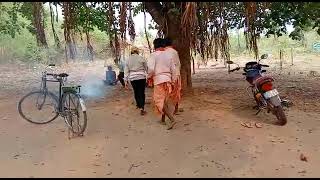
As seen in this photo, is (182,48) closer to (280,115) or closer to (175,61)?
(175,61)

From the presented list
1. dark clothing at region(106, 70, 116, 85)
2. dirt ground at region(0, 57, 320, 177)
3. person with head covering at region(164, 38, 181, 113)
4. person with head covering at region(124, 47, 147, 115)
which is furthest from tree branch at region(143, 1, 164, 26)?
dark clothing at region(106, 70, 116, 85)

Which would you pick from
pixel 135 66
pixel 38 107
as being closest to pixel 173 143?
pixel 135 66

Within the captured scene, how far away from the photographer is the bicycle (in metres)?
6.99

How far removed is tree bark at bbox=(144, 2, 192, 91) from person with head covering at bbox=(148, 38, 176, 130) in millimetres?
1136

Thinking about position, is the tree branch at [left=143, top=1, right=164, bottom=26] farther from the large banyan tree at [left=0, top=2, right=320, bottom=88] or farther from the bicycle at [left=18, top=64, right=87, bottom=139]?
the bicycle at [left=18, top=64, right=87, bottom=139]

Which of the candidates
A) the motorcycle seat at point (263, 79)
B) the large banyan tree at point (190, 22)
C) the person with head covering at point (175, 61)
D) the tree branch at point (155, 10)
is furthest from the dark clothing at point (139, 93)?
the motorcycle seat at point (263, 79)

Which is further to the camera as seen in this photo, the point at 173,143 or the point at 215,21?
the point at 215,21

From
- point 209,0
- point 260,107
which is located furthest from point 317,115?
point 209,0

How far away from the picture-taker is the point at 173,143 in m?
6.53

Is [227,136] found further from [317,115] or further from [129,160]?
[317,115]

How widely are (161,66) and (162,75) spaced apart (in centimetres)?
14

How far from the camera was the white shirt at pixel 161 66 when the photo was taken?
7113 mm

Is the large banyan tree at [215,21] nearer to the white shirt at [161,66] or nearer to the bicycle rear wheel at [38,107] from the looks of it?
the white shirt at [161,66]

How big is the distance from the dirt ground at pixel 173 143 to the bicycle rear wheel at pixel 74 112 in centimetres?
17
